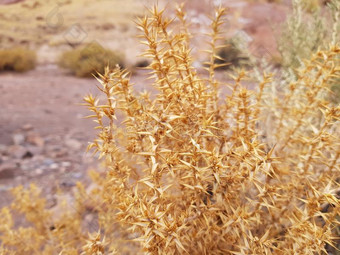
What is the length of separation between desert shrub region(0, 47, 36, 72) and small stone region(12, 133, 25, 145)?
406 centimetres

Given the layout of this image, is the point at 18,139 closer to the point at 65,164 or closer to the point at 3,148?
the point at 3,148

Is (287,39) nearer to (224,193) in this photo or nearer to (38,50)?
(224,193)

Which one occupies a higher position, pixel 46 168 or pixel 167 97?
pixel 167 97

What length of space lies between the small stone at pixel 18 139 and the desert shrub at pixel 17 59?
4.06 meters

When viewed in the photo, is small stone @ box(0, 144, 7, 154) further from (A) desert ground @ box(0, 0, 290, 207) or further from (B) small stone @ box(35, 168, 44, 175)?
(B) small stone @ box(35, 168, 44, 175)

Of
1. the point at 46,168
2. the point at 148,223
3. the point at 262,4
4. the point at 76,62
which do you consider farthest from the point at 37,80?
the point at 262,4

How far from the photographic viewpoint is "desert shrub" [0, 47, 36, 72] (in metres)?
6.99

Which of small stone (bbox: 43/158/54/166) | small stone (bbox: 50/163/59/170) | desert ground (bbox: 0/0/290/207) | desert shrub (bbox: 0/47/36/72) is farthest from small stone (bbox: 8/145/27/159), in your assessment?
desert shrub (bbox: 0/47/36/72)

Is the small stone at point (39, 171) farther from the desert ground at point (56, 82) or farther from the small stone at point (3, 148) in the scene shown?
the small stone at point (3, 148)

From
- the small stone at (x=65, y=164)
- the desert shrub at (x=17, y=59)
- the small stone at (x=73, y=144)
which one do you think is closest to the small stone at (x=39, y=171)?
the small stone at (x=65, y=164)

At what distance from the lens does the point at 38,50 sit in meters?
7.39

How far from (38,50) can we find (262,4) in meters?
6.63

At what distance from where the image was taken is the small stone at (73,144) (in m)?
3.33

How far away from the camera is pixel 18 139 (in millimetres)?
3404
